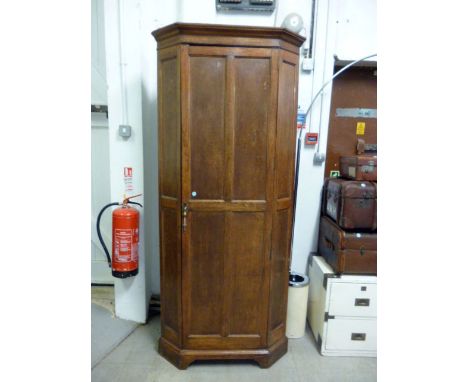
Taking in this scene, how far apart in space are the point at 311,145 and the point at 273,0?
44.6 inches

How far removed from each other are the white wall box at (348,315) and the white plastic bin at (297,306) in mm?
145

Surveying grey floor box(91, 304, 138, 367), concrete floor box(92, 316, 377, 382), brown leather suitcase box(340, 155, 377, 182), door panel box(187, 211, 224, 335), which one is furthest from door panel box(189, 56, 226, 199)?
grey floor box(91, 304, 138, 367)

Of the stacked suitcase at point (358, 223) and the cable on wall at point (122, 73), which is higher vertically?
the cable on wall at point (122, 73)

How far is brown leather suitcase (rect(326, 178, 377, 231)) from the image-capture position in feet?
6.40

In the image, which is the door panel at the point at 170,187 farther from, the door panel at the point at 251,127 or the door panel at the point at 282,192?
the door panel at the point at 282,192

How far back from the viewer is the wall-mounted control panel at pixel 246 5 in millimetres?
2096

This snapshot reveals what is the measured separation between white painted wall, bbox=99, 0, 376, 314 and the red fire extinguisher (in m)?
0.19

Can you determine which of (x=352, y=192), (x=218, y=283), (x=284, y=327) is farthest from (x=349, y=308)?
(x=218, y=283)

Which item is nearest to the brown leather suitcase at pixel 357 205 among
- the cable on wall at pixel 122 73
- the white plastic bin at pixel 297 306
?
the white plastic bin at pixel 297 306

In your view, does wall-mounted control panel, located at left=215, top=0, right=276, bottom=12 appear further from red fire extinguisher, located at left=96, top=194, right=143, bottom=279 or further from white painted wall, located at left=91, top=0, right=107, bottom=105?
red fire extinguisher, located at left=96, top=194, right=143, bottom=279

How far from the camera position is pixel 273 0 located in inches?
82.5

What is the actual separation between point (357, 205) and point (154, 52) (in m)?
1.93

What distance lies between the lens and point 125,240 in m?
2.06

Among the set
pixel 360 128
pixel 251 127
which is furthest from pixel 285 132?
pixel 360 128
